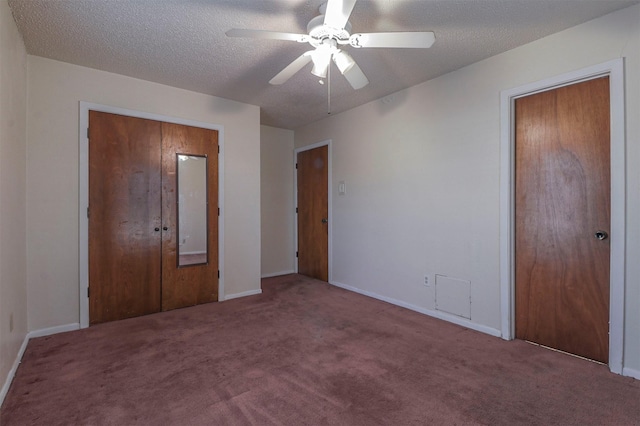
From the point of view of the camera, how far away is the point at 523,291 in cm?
264

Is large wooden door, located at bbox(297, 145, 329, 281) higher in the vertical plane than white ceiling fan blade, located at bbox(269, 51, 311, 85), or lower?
lower

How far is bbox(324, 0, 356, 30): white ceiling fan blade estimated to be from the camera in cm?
160

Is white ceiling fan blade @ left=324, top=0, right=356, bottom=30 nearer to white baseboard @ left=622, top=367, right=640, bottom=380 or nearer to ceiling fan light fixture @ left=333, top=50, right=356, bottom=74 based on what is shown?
ceiling fan light fixture @ left=333, top=50, right=356, bottom=74

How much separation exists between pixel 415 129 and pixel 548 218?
156 cm

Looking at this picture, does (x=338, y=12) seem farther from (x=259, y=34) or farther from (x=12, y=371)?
(x=12, y=371)

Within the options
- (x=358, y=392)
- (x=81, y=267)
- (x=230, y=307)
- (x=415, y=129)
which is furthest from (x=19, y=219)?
(x=415, y=129)

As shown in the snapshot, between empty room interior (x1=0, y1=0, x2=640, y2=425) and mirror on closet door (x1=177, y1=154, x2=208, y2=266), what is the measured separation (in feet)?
0.08

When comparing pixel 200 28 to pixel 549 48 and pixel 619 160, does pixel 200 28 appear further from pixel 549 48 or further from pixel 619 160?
pixel 619 160

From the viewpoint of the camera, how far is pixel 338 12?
1693 millimetres

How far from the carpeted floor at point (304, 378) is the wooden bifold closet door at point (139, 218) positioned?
36 centimetres

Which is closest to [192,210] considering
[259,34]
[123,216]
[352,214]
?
[123,216]

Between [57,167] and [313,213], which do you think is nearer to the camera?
[57,167]

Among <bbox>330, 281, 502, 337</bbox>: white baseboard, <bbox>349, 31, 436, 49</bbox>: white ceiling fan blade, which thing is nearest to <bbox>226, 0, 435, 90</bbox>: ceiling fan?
<bbox>349, 31, 436, 49</bbox>: white ceiling fan blade

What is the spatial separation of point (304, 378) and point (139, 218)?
242cm
